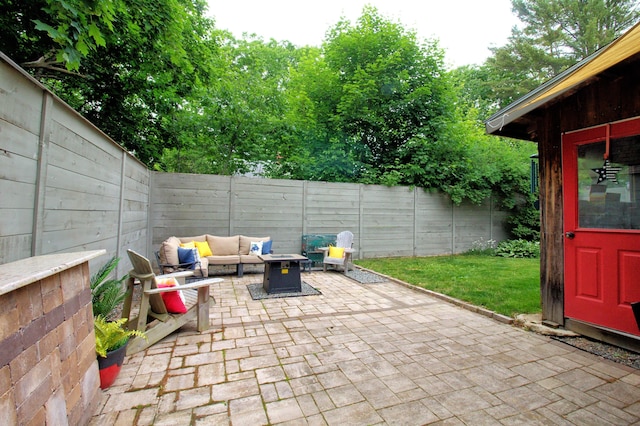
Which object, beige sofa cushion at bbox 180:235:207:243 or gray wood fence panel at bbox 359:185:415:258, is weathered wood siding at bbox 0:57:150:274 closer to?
beige sofa cushion at bbox 180:235:207:243

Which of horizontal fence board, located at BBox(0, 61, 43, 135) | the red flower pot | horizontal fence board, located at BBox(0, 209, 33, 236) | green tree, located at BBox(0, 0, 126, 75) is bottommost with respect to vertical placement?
the red flower pot

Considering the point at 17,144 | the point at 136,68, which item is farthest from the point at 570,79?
the point at 136,68

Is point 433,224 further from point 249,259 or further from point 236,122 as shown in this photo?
point 236,122

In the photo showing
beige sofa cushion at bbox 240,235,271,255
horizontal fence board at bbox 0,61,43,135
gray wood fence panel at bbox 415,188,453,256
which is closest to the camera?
horizontal fence board at bbox 0,61,43,135

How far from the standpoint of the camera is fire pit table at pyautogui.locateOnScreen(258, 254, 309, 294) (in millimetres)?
4617

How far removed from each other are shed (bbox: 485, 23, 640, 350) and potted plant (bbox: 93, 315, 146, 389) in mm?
4144

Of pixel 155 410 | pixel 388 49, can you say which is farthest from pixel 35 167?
pixel 388 49

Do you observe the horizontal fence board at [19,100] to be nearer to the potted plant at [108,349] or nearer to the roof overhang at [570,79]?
the potted plant at [108,349]

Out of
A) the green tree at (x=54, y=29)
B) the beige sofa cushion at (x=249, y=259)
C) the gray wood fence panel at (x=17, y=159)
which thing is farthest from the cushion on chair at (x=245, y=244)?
the gray wood fence panel at (x=17, y=159)

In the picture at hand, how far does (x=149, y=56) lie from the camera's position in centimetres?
550

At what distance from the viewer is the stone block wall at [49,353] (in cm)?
110

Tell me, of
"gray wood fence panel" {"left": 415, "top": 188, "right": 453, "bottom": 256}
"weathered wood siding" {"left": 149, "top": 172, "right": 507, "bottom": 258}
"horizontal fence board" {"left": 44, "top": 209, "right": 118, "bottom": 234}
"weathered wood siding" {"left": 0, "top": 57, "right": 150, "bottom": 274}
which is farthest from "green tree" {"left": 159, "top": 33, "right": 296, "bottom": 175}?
"weathered wood siding" {"left": 0, "top": 57, "right": 150, "bottom": 274}

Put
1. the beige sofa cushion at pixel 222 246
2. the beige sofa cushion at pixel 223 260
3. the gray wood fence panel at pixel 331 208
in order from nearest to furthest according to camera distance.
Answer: the beige sofa cushion at pixel 223 260
the beige sofa cushion at pixel 222 246
the gray wood fence panel at pixel 331 208

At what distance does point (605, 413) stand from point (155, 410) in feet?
9.10
